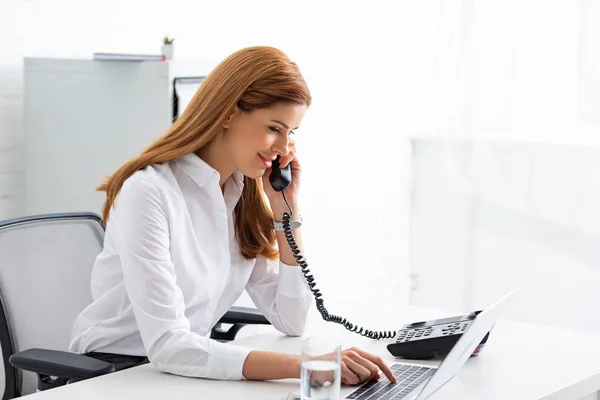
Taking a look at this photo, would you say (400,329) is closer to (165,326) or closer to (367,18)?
(165,326)

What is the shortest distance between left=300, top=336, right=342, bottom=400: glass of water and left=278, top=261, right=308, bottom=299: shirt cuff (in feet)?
2.28

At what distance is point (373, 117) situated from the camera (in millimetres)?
4051

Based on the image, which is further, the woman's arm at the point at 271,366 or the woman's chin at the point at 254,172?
the woman's chin at the point at 254,172

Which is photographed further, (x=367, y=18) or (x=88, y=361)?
(x=367, y=18)

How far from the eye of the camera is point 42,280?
204cm

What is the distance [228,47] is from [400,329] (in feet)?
6.85

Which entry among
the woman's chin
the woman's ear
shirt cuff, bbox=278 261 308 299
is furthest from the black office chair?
the woman's ear

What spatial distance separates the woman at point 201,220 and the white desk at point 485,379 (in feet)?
0.35

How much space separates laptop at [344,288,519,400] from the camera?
51.9 inches

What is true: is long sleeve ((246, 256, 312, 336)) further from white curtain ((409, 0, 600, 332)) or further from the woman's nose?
white curtain ((409, 0, 600, 332))

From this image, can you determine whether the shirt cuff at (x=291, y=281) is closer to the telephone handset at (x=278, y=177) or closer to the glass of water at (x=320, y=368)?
the telephone handset at (x=278, y=177)

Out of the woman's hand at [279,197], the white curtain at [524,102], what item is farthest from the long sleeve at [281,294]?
the white curtain at [524,102]

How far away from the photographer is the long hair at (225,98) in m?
1.82

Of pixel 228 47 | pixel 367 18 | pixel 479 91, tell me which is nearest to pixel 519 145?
pixel 479 91
